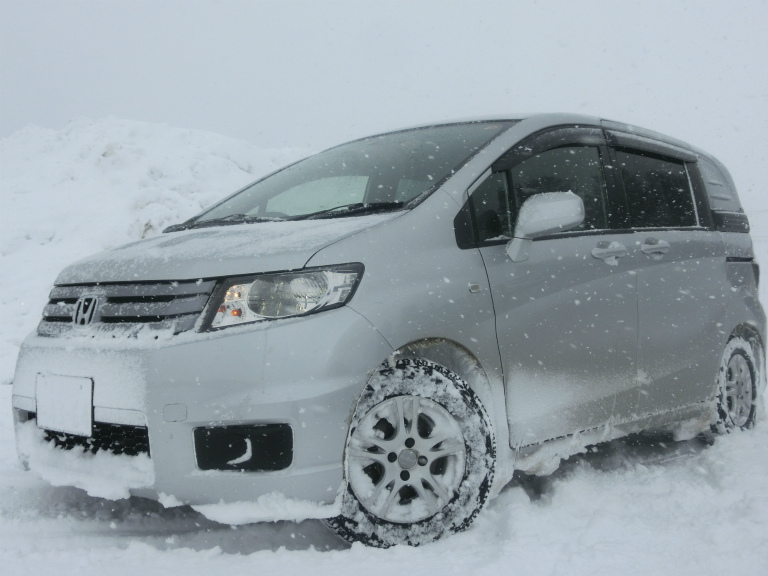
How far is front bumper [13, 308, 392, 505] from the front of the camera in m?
2.52

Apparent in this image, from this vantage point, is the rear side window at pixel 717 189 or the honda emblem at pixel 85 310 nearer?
the honda emblem at pixel 85 310

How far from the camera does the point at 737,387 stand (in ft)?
15.5

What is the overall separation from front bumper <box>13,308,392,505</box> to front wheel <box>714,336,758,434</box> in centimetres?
286

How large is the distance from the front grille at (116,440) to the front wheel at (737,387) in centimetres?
336

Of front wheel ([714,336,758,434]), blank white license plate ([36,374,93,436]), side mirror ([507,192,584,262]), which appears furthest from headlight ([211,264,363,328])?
front wheel ([714,336,758,434])

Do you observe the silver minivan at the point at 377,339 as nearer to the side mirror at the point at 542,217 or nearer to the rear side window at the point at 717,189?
the side mirror at the point at 542,217

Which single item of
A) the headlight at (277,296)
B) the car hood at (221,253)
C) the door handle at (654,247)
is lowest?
the door handle at (654,247)

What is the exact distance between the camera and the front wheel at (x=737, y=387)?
4539 mm

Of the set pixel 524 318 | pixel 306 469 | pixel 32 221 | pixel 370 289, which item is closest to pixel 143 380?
pixel 306 469

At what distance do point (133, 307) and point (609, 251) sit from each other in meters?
2.22

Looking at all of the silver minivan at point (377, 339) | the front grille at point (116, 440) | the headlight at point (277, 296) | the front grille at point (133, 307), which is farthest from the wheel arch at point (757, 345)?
the front grille at point (116, 440)

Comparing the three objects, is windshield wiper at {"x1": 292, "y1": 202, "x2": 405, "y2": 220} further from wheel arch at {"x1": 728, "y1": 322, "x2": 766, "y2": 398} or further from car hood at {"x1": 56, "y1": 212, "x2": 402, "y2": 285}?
wheel arch at {"x1": 728, "y1": 322, "x2": 766, "y2": 398}

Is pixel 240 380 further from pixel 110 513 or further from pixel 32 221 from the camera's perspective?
pixel 32 221

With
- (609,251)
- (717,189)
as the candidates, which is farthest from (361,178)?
(717,189)
